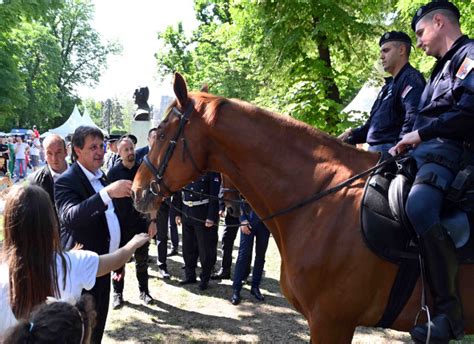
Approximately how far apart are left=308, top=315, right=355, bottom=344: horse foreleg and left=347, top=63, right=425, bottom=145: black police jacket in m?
1.65

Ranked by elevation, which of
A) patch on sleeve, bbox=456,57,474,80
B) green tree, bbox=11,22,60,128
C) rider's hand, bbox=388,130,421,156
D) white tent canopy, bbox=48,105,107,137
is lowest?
rider's hand, bbox=388,130,421,156

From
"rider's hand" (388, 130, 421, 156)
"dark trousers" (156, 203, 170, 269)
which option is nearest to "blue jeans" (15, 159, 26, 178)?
"dark trousers" (156, 203, 170, 269)

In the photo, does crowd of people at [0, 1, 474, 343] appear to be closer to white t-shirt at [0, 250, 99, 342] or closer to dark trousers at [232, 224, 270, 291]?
white t-shirt at [0, 250, 99, 342]

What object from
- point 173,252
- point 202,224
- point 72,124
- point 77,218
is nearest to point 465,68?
point 77,218

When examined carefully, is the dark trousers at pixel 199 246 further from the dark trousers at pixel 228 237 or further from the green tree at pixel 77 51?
the green tree at pixel 77 51

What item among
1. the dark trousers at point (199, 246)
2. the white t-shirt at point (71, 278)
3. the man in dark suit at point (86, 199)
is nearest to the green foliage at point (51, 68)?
the dark trousers at point (199, 246)

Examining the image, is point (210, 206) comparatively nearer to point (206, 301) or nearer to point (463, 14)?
point (206, 301)

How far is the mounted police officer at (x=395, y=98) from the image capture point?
3.28 m

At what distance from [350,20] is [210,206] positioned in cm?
453

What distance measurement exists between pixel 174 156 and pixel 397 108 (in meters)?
1.93

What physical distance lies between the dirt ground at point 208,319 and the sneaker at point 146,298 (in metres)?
0.09

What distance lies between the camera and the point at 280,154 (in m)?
2.97

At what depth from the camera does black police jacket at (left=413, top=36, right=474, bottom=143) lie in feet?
8.22

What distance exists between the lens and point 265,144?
2971mm
